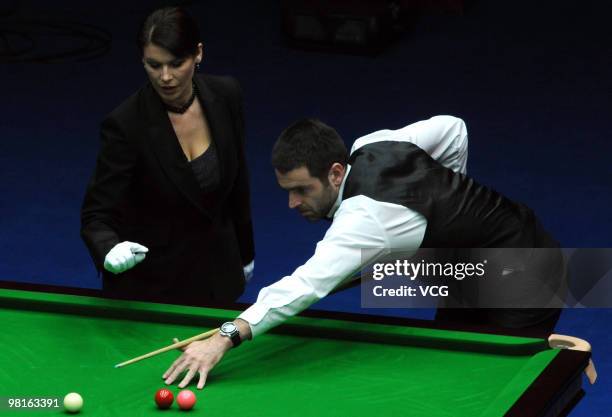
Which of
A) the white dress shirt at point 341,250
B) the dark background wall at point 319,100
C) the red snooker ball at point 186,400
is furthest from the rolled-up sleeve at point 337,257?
the dark background wall at point 319,100

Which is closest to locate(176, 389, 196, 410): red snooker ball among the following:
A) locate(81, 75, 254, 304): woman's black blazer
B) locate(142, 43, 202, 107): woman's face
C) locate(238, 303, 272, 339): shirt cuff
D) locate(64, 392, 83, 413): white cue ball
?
locate(64, 392, 83, 413): white cue ball

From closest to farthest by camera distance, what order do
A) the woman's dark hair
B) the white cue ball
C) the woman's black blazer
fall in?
the white cue ball < the woman's dark hair < the woman's black blazer

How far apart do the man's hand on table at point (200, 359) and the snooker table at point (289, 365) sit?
33 mm

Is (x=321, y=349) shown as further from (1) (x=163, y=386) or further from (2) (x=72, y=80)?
(2) (x=72, y=80)

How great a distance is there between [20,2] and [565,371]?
761cm

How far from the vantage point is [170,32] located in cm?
374

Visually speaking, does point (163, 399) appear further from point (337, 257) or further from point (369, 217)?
point (369, 217)

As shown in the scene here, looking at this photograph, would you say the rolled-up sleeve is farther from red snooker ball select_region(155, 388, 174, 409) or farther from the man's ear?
red snooker ball select_region(155, 388, 174, 409)

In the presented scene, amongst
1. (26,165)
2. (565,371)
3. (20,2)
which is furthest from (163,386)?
(20,2)

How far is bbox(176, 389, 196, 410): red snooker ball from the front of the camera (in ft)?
9.95

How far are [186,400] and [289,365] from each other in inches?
15.1

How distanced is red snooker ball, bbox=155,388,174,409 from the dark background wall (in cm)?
217

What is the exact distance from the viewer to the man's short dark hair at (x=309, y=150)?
341 centimetres

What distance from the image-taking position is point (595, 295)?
5199 mm
